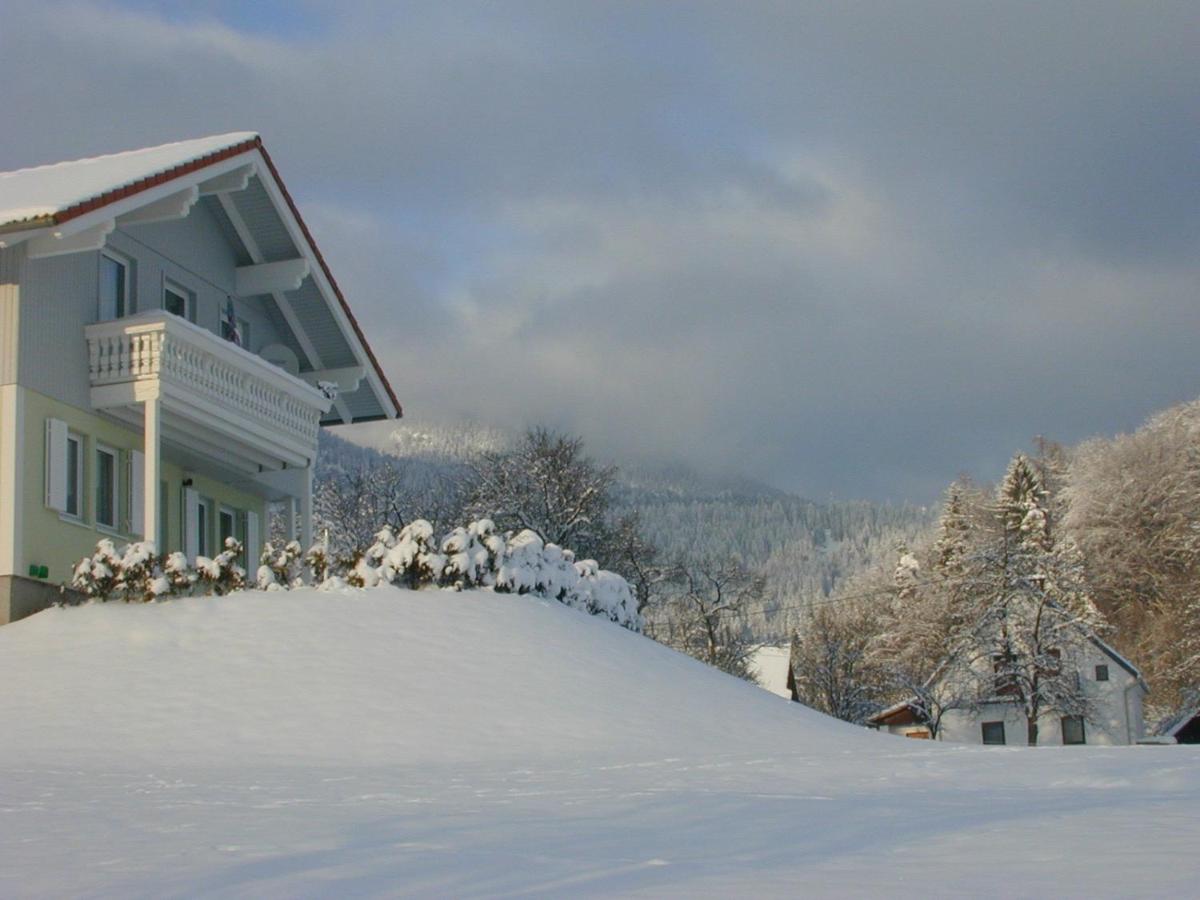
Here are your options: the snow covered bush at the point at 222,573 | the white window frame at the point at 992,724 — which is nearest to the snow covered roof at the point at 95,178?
the snow covered bush at the point at 222,573

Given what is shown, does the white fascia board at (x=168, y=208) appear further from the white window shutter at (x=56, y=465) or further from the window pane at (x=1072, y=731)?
the window pane at (x=1072, y=731)

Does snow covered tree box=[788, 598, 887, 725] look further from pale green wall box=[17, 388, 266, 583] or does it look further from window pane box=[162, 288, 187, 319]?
pale green wall box=[17, 388, 266, 583]

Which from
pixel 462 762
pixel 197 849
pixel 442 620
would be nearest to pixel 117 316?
pixel 442 620

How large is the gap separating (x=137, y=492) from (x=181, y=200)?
4.75 meters

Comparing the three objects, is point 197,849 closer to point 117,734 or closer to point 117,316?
point 117,734

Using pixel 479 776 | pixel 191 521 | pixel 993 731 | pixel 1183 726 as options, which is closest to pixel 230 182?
pixel 191 521

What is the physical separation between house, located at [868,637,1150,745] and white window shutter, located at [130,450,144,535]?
35.1 m

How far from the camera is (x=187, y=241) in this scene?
2780cm

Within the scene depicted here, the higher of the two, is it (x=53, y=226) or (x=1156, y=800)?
(x=53, y=226)

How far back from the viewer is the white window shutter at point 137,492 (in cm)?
2506

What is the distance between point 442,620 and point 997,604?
115 feet

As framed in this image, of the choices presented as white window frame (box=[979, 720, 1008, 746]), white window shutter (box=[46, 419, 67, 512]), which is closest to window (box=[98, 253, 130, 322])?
white window shutter (box=[46, 419, 67, 512])

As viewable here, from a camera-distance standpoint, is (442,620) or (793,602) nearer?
(442,620)

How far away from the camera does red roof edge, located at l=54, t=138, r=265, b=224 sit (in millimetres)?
21594
